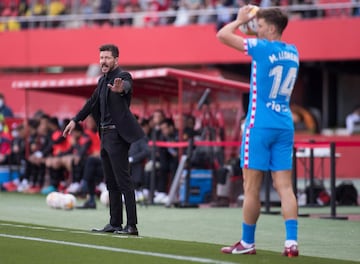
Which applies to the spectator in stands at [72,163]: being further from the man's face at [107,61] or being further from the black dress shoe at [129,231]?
the black dress shoe at [129,231]

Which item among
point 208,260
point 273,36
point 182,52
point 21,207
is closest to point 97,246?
point 208,260

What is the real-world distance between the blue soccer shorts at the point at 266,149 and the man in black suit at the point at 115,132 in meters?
2.63

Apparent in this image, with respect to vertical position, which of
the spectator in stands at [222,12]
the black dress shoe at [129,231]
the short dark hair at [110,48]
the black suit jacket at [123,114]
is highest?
the spectator in stands at [222,12]

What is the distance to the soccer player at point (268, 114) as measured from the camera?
934cm

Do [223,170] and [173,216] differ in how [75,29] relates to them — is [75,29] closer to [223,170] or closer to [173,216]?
[223,170]

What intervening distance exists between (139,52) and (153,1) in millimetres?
1725

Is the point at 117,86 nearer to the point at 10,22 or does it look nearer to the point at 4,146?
the point at 4,146

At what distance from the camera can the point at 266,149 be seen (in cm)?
938

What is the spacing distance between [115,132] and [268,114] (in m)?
2.97

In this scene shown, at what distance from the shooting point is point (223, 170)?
1952 cm

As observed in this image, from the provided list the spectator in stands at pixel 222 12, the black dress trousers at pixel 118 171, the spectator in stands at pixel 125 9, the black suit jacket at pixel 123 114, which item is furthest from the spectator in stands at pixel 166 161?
the spectator in stands at pixel 125 9

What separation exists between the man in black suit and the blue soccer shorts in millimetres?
2634

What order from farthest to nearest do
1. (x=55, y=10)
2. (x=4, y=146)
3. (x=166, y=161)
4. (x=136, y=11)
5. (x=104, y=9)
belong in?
(x=55, y=10)
(x=104, y=9)
(x=136, y=11)
(x=4, y=146)
(x=166, y=161)

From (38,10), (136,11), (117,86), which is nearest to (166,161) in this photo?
(117,86)
